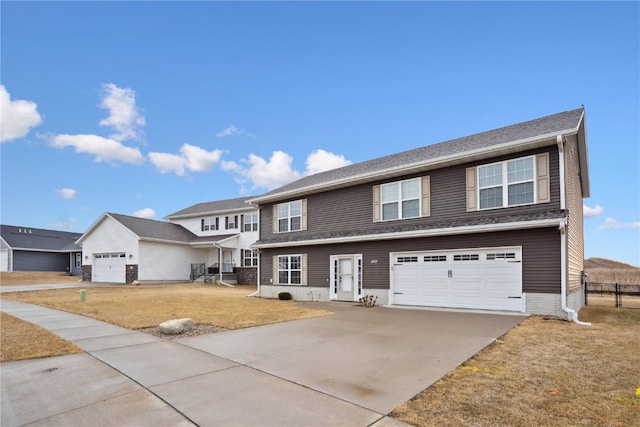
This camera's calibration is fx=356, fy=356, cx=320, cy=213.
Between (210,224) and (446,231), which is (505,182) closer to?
(446,231)

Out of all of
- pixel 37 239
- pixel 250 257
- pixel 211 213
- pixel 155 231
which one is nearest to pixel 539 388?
pixel 250 257

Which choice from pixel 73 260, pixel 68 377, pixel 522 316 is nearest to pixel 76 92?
pixel 68 377

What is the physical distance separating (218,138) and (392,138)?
13594mm

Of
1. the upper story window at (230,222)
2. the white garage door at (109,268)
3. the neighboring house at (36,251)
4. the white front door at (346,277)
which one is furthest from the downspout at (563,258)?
the neighboring house at (36,251)

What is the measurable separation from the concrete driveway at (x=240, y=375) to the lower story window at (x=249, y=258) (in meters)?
20.6

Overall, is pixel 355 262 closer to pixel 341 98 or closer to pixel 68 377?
pixel 341 98

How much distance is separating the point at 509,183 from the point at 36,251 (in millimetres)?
47325

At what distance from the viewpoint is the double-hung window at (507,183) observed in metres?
12.0

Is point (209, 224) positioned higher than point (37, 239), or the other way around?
point (209, 224)

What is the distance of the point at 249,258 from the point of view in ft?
99.8

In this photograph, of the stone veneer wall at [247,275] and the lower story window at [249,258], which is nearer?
the stone veneer wall at [247,275]

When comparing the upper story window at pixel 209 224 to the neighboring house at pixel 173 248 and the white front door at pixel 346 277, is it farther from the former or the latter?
the white front door at pixel 346 277

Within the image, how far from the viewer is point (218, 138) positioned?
28.1m

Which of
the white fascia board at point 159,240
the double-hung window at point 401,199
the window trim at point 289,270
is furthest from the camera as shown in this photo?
the white fascia board at point 159,240
